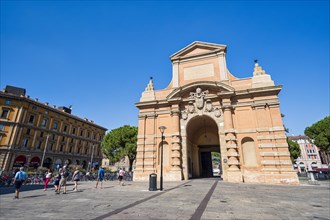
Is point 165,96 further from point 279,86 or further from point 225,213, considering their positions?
point 225,213

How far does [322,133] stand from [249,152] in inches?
840

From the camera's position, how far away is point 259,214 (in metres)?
6.04

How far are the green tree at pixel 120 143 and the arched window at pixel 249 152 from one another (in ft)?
88.5

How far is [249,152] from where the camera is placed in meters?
19.5

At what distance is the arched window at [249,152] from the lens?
19031mm

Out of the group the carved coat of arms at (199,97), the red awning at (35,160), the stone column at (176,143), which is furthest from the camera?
the red awning at (35,160)

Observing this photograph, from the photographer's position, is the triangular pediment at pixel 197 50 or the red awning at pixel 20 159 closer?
the triangular pediment at pixel 197 50

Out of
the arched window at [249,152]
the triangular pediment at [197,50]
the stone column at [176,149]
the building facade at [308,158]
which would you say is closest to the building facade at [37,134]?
the stone column at [176,149]

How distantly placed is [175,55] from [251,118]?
14.2 metres

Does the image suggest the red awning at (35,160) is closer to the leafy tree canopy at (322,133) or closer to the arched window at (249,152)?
the arched window at (249,152)

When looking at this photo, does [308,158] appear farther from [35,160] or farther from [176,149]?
[35,160]

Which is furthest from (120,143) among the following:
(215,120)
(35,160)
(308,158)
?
(308,158)

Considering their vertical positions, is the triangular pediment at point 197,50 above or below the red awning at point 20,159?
above

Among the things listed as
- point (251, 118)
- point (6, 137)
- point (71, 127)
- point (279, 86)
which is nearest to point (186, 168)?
point (251, 118)
